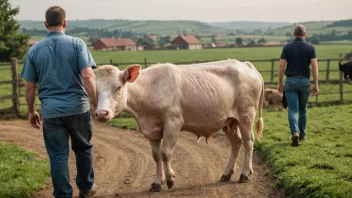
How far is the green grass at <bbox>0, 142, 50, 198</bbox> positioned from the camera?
6.88 metres

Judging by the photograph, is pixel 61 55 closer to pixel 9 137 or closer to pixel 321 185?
pixel 321 185

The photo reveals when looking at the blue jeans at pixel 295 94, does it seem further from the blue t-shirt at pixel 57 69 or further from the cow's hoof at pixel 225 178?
the blue t-shirt at pixel 57 69

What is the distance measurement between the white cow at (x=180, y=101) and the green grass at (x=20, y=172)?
74.0 inches

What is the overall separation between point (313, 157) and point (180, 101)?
9.32 ft

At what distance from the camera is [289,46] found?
980cm

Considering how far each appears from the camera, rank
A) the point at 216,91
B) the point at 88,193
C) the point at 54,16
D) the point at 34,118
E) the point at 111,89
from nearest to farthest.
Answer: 1. the point at 54,16
2. the point at 34,118
3. the point at 111,89
4. the point at 88,193
5. the point at 216,91

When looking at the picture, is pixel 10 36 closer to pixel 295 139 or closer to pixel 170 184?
pixel 295 139

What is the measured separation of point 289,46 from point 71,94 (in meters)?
5.54

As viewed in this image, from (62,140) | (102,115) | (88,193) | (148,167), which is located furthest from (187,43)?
(62,140)

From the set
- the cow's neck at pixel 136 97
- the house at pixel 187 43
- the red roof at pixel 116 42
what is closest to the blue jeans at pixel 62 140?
the cow's neck at pixel 136 97

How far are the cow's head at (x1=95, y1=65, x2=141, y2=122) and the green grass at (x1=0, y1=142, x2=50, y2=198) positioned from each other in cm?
187

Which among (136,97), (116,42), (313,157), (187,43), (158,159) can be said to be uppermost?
(136,97)

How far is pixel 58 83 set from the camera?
5.67 meters

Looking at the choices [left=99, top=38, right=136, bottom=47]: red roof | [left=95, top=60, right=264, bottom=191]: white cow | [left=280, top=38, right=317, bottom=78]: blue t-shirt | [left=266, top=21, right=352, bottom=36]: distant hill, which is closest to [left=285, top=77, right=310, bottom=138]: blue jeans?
[left=280, top=38, right=317, bottom=78]: blue t-shirt
